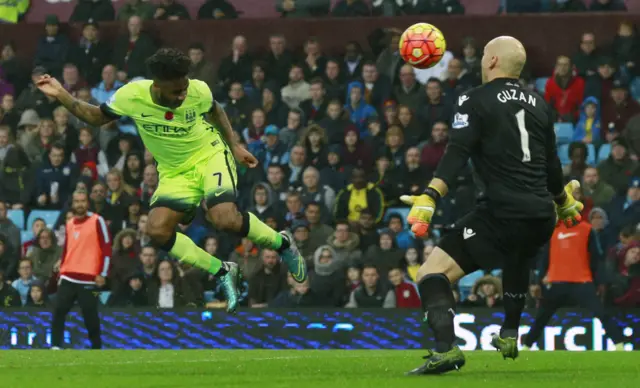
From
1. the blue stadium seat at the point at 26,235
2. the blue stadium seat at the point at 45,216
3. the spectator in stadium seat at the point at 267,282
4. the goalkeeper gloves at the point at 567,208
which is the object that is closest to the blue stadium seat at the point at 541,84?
the spectator in stadium seat at the point at 267,282

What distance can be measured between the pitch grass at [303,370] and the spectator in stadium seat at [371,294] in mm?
4661

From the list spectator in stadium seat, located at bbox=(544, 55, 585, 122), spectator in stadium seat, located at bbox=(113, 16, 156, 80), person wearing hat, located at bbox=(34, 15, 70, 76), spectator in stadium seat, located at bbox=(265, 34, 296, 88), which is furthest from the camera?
person wearing hat, located at bbox=(34, 15, 70, 76)

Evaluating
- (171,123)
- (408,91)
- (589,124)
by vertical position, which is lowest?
(171,123)

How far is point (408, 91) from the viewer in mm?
19984

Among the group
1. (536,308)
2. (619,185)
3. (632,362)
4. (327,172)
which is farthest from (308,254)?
(632,362)

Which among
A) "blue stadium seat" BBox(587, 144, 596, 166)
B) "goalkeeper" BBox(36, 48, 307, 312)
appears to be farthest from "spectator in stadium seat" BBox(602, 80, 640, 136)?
"goalkeeper" BBox(36, 48, 307, 312)

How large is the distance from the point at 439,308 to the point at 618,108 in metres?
11.7

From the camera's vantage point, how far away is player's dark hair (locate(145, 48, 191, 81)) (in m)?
10.6

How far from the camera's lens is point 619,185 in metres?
18.4

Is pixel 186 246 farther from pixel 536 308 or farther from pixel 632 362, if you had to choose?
pixel 536 308

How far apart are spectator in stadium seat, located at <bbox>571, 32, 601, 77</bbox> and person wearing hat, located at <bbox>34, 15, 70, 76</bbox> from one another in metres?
7.91

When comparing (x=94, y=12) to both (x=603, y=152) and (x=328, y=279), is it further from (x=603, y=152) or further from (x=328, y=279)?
(x=603, y=152)

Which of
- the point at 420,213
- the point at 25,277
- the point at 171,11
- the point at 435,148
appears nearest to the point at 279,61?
the point at 171,11

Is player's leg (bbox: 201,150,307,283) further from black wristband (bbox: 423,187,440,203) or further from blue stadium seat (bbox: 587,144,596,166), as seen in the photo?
blue stadium seat (bbox: 587,144,596,166)
